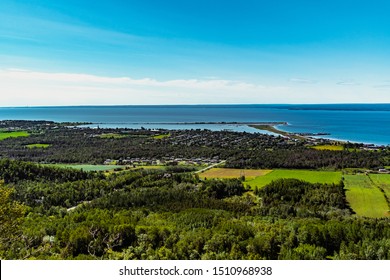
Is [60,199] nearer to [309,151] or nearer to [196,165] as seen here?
[196,165]

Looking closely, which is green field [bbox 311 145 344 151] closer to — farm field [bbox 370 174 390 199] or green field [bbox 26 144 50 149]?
farm field [bbox 370 174 390 199]

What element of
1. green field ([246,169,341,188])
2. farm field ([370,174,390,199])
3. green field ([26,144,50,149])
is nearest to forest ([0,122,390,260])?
green field ([26,144,50,149])

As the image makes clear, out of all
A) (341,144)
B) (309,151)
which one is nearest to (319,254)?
A: (309,151)

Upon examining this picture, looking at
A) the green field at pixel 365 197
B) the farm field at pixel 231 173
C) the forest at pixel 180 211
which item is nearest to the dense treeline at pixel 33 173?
the forest at pixel 180 211

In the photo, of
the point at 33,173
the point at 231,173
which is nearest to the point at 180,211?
the point at 231,173

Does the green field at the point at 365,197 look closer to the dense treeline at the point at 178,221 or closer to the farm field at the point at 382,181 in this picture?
the farm field at the point at 382,181

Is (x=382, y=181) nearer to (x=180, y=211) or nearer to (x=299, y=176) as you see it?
(x=299, y=176)
